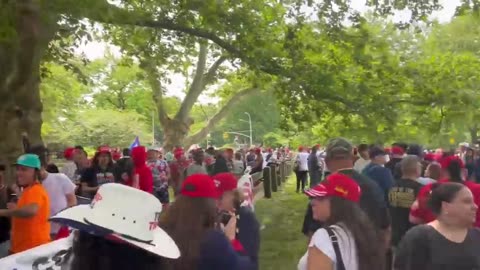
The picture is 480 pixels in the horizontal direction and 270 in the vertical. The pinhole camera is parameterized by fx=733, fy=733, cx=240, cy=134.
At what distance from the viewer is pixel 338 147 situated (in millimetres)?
6727

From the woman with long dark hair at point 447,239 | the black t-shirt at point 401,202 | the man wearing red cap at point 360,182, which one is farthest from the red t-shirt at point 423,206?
the woman with long dark hair at point 447,239

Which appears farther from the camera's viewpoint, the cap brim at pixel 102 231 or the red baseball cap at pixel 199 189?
the red baseball cap at pixel 199 189

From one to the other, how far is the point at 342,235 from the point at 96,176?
25.9 feet

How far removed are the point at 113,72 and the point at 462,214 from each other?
7158cm

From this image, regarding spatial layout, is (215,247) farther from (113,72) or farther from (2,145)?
(113,72)

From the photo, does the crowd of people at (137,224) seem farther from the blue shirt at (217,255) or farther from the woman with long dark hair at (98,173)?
the woman with long dark hair at (98,173)

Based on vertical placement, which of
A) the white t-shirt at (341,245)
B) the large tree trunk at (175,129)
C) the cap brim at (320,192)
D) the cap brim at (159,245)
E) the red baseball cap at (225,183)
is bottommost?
the white t-shirt at (341,245)

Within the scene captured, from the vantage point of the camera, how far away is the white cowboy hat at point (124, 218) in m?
2.82

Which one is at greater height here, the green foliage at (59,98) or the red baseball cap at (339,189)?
the green foliage at (59,98)

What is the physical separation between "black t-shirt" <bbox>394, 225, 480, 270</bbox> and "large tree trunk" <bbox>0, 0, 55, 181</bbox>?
6.81 m

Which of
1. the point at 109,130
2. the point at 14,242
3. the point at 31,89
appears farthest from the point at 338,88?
the point at 109,130

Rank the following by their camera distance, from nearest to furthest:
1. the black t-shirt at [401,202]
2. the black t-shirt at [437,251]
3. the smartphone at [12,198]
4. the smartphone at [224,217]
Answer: the black t-shirt at [437,251] → the smartphone at [224,217] → the smartphone at [12,198] → the black t-shirt at [401,202]

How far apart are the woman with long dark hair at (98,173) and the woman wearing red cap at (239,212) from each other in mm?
5892

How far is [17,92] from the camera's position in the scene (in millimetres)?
12656
